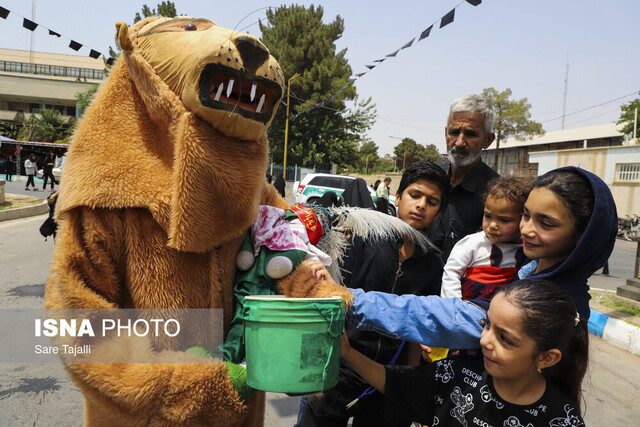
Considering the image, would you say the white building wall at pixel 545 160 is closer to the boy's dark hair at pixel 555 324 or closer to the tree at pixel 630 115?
the tree at pixel 630 115

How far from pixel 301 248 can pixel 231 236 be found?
265 mm

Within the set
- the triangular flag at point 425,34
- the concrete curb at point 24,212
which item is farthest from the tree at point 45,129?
the triangular flag at point 425,34

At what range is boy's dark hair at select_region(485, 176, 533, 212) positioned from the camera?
2.02 m

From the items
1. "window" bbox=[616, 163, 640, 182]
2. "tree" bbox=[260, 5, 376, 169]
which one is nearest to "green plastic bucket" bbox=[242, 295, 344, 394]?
"tree" bbox=[260, 5, 376, 169]

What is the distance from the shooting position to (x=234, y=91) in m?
1.40

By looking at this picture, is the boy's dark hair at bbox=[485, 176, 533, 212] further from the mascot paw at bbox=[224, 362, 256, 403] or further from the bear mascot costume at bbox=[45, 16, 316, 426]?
the mascot paw at bbox=[224, 362, 256, 403]

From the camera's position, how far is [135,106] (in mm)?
1453

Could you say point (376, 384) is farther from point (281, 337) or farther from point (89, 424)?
point (89, 424)

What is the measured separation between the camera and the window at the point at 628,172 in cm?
2069

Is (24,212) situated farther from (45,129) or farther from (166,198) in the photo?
(45,129)

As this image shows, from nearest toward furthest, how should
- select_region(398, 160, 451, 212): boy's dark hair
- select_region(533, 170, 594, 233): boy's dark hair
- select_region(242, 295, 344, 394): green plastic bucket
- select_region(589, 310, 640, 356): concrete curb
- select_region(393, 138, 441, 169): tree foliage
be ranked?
select_region(242, 295, 344, 394): green plastic bucket → select_region(533, 170, 594, 233): boy's dark hair → select_region(398, 160, 451, 212): boy's dark hair → select_region(589, 310, 640, 356): concrete curb → select_region(393, 138, 441, 169): tree foliage

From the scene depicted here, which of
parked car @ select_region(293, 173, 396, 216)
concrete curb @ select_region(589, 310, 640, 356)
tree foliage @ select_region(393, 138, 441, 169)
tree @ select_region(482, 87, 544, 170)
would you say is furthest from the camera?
tree foliage @ select_region(393, 138, 441, 169)

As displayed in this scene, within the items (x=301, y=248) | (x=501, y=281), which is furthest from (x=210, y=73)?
(x=501, y=281)

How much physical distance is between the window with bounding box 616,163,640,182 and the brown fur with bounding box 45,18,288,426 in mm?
24527
